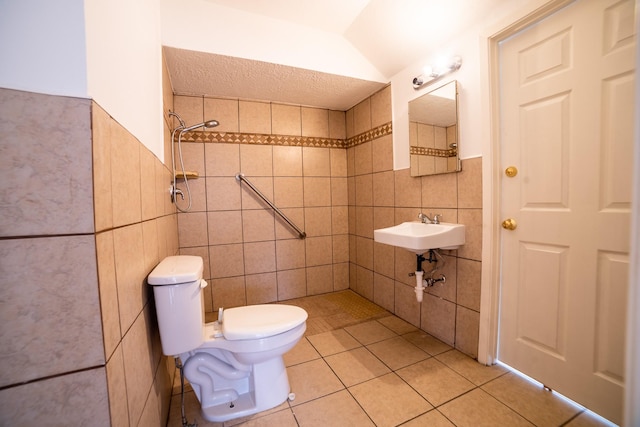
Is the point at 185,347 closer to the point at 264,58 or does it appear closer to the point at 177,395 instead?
the point at 177,395

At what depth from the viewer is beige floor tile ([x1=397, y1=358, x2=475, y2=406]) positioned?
1328 millimetres

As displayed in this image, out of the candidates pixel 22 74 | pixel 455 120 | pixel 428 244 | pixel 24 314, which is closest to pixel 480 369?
pixel 428 244

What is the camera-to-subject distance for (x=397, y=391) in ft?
4.48

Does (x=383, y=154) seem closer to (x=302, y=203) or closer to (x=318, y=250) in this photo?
(x=302, y=203)

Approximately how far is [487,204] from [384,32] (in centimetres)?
135

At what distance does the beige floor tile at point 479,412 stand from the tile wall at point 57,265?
134 centimetres

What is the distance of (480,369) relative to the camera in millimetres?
1507

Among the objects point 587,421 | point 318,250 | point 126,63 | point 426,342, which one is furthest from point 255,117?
point 587,421

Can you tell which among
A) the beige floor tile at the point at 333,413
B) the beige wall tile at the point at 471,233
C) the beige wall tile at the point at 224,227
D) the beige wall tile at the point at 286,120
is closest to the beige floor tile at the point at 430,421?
the beige floor tile at the point at 333,413

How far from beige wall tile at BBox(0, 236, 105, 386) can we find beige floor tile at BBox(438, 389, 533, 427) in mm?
1435

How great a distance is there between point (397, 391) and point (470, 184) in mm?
1263

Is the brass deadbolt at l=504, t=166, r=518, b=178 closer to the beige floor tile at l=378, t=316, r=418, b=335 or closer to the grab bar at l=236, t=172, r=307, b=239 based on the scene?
the beige floor tile at l=378, t=316, r=418, b=335

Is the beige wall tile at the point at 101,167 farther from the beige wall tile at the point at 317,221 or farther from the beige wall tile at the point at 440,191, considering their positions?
the beige wall tile at the point at 317,221

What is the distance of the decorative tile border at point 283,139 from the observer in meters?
2.26
